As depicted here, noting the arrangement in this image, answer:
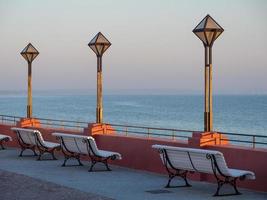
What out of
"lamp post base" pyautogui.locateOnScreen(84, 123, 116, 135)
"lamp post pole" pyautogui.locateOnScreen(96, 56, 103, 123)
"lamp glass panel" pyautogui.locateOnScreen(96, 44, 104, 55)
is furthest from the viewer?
"lamp glass panel" pyautogui.locateOnScreen(96, 44, 104, 55)

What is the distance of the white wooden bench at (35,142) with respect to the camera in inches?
717

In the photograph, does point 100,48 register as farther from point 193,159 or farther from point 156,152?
point 193,159

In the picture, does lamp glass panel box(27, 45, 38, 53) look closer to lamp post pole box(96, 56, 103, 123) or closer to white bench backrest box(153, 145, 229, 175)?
lamp post pole box(96, 56, 103, 123)

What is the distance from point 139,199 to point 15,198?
206 cm

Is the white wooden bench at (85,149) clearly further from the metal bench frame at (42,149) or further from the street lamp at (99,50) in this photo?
the street lamp at (99,50)

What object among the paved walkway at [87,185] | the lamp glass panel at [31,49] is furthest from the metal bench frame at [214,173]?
the lamp glass panel at [31,49]

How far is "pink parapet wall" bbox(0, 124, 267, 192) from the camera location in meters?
12.5

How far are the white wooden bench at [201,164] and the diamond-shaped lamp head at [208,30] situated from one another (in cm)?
254

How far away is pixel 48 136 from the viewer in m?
20.6

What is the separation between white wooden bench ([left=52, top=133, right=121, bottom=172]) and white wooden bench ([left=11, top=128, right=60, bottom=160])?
41.6 inches

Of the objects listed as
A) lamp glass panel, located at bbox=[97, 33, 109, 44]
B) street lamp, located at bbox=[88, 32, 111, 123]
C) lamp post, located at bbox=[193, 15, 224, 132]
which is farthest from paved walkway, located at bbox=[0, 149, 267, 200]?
lamp glass panel, located at bbox=[97, 33, 109, 44]

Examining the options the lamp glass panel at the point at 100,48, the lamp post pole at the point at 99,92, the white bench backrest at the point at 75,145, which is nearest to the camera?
the white bench backrest at the point at 75,145

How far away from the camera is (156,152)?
1510 centimetres

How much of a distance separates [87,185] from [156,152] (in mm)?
2416
